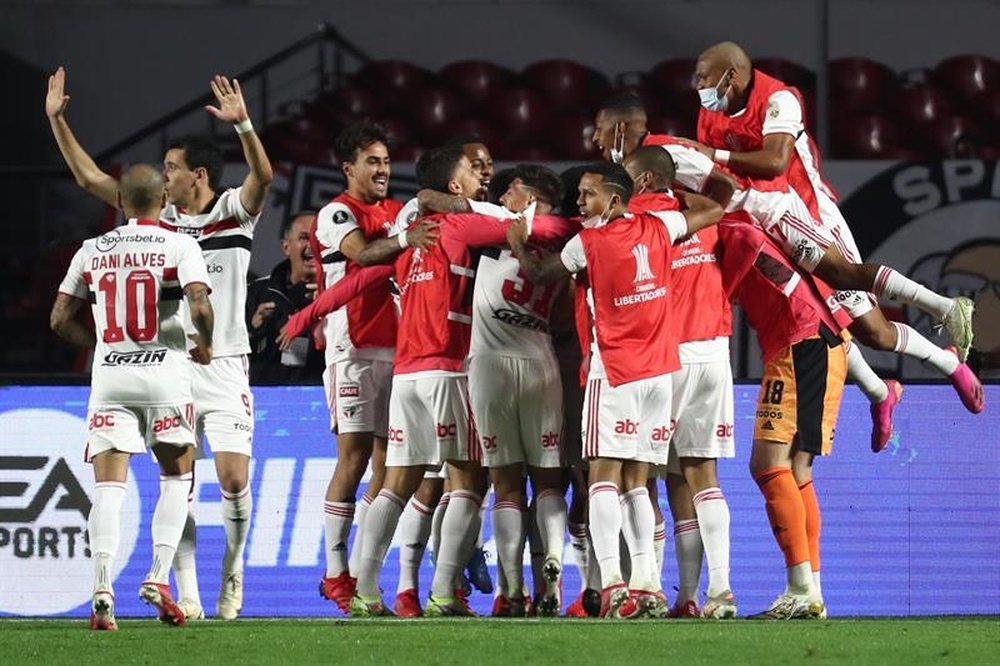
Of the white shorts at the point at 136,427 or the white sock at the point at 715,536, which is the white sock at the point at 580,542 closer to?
the white sock at the point at 715,536

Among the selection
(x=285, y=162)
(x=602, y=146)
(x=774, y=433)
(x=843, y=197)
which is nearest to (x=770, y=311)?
(x=774, y=433)

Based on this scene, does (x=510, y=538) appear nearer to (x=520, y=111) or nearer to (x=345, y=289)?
(x=345, y=289)

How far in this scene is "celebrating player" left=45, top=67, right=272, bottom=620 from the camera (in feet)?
29.4

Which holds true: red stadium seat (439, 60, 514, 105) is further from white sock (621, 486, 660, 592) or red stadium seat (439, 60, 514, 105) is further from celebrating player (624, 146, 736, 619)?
white sock (621, 486, 660, 592)

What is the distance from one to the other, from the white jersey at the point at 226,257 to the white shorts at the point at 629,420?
181 centimetres

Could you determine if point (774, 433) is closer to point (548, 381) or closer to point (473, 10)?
point (548, 381)

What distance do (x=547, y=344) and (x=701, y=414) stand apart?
0.84 m

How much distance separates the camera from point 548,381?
891cm

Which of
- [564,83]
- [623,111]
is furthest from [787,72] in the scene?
[623,111]

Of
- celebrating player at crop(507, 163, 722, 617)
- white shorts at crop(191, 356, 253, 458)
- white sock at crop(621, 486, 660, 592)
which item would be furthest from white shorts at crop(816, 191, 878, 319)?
white shorts at crop(191, 356, 253, 458)

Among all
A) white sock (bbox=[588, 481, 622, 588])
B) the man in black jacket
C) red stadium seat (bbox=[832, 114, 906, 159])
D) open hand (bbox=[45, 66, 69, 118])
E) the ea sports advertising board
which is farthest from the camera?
red stadium seat (bbox=[832, 114, 906, 159])

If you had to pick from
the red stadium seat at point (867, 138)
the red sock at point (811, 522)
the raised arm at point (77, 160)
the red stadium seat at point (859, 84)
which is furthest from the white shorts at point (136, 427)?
the red stadium seat at point (859, 84)

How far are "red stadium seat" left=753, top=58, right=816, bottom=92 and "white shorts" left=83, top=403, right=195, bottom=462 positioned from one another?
32.6ft

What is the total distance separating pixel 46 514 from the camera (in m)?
10.4
